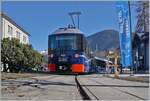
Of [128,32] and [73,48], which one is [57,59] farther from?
[128,32]

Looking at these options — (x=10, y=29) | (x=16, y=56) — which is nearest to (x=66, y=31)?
(x=16, y=56)

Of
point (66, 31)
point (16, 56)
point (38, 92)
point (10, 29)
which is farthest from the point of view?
→ point (10, 29)

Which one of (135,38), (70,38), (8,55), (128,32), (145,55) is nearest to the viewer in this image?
(70,38)

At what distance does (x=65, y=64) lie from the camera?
37.3m

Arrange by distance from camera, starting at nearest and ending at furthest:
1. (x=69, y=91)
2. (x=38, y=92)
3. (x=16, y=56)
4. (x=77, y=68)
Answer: (x=38, y=92), (x=69, y=91), (x=77, y=68), (x=16, y=56)

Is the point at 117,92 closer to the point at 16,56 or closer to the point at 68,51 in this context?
A: the point at 68,51

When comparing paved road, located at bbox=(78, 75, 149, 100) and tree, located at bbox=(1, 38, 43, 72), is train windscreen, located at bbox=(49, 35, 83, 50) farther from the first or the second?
paved road, located at bbox=(78, 75, 149, 100)

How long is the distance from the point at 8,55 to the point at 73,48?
15.9 m

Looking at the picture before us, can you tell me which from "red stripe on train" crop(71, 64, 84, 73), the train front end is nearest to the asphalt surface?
"red stripe on train" crop(71, 64, 84, 73)

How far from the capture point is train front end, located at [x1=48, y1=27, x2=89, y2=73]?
121 feet

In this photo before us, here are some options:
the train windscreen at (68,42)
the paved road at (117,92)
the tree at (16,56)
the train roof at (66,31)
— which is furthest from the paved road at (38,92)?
the tree at (16,56)

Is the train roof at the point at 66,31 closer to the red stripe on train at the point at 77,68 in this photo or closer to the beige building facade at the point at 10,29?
the red stripe on train at the point at 77,68

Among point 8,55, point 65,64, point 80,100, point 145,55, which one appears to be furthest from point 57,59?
point 145,55

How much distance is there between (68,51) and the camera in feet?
121
